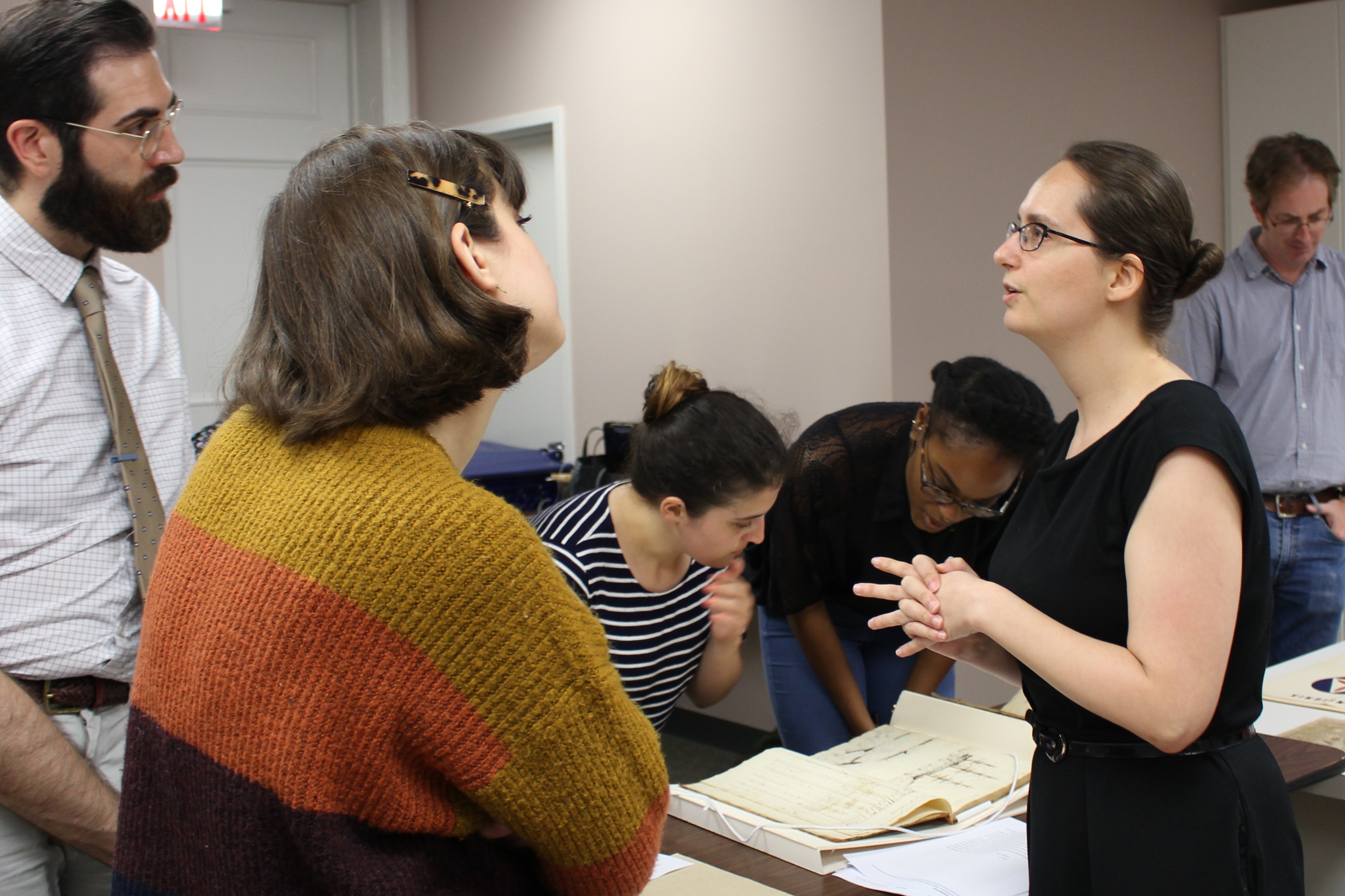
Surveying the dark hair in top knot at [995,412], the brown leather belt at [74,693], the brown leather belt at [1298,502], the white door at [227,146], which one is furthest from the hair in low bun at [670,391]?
the white door at [227,146]

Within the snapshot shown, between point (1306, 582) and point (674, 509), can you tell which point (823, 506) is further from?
point (1306, 582)

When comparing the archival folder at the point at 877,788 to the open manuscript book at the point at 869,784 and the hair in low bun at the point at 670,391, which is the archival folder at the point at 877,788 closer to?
the open manuscript book at the point at 869,784

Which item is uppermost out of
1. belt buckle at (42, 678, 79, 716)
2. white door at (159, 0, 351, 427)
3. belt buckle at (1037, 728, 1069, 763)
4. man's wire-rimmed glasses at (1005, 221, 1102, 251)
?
white door at (159, 0, 351, 427)

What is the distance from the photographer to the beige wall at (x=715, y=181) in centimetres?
331

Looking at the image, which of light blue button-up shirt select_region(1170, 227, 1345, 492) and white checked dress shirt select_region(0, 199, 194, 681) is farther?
light blue button-up shirt select_region(1170, 227, 1345, 492)

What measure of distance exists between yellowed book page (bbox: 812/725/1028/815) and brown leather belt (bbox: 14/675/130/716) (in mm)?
1031

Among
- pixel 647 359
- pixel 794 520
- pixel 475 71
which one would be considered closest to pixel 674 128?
pixel 647 359

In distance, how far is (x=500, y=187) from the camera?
0.91 meters

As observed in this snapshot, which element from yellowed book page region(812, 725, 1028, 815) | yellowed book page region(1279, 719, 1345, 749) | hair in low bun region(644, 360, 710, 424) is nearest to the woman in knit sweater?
yellowed book page region(812, 725, 1028, 815)

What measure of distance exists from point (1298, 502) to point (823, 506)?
1.58 metres

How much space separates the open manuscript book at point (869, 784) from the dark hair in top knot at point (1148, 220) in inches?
27.9

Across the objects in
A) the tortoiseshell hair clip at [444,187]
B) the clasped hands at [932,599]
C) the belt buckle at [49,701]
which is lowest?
the belt buckle at [49,701]

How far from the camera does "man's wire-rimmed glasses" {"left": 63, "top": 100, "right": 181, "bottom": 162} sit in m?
1.47

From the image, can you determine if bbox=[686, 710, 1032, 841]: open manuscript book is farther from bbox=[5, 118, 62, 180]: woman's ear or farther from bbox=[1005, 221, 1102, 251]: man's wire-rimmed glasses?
bbox=[5, 118, 62, 180]: woman's ear
